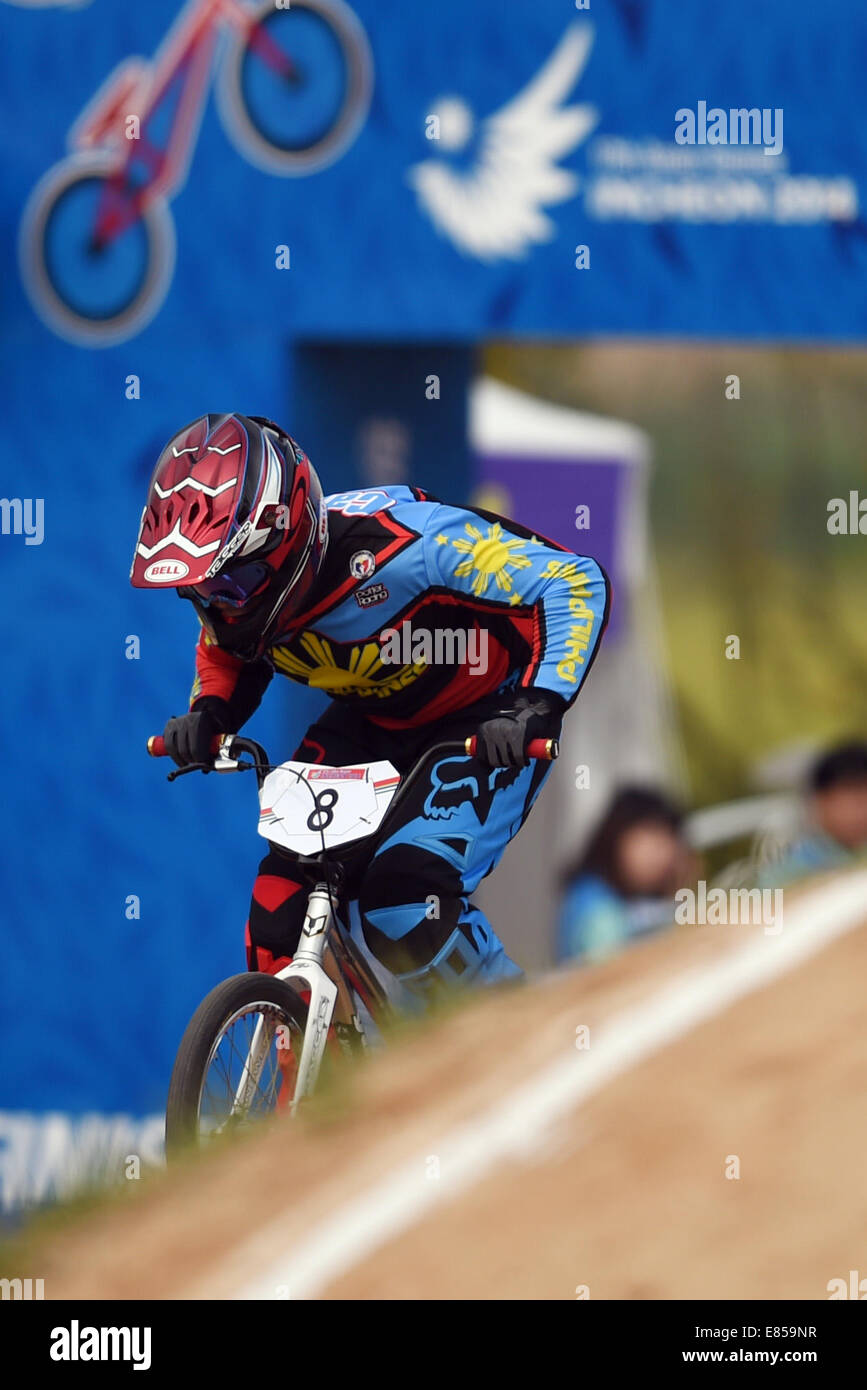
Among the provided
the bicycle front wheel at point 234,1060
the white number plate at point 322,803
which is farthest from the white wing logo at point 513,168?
the bicycle front wheel at point 234,1060

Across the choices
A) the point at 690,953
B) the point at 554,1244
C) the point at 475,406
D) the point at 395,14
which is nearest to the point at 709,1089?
the point at 554,1244

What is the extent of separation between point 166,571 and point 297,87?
702cm

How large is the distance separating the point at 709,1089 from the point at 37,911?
8340 millimetres

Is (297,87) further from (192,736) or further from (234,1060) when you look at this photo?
(234,1060)

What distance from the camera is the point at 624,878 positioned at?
47.3 ft

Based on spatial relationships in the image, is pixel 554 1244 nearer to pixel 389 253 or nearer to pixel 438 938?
pixel 438 938

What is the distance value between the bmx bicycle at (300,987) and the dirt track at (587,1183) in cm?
22

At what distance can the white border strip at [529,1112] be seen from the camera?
12.1 feet

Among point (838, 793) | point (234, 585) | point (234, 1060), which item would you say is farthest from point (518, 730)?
point (838, 793)

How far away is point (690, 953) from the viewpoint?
514cm

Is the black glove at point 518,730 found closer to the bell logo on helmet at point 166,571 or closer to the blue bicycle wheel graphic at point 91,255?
the bell logo on helmet at point 166,571

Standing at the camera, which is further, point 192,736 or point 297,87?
point 297,87

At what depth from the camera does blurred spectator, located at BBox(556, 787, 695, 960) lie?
14.0 m

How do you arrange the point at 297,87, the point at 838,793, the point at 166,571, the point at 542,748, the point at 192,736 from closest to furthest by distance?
the point at 166,571
the point at 542,748
the point at 192,736
the point at 297,87
the point at 838,793
